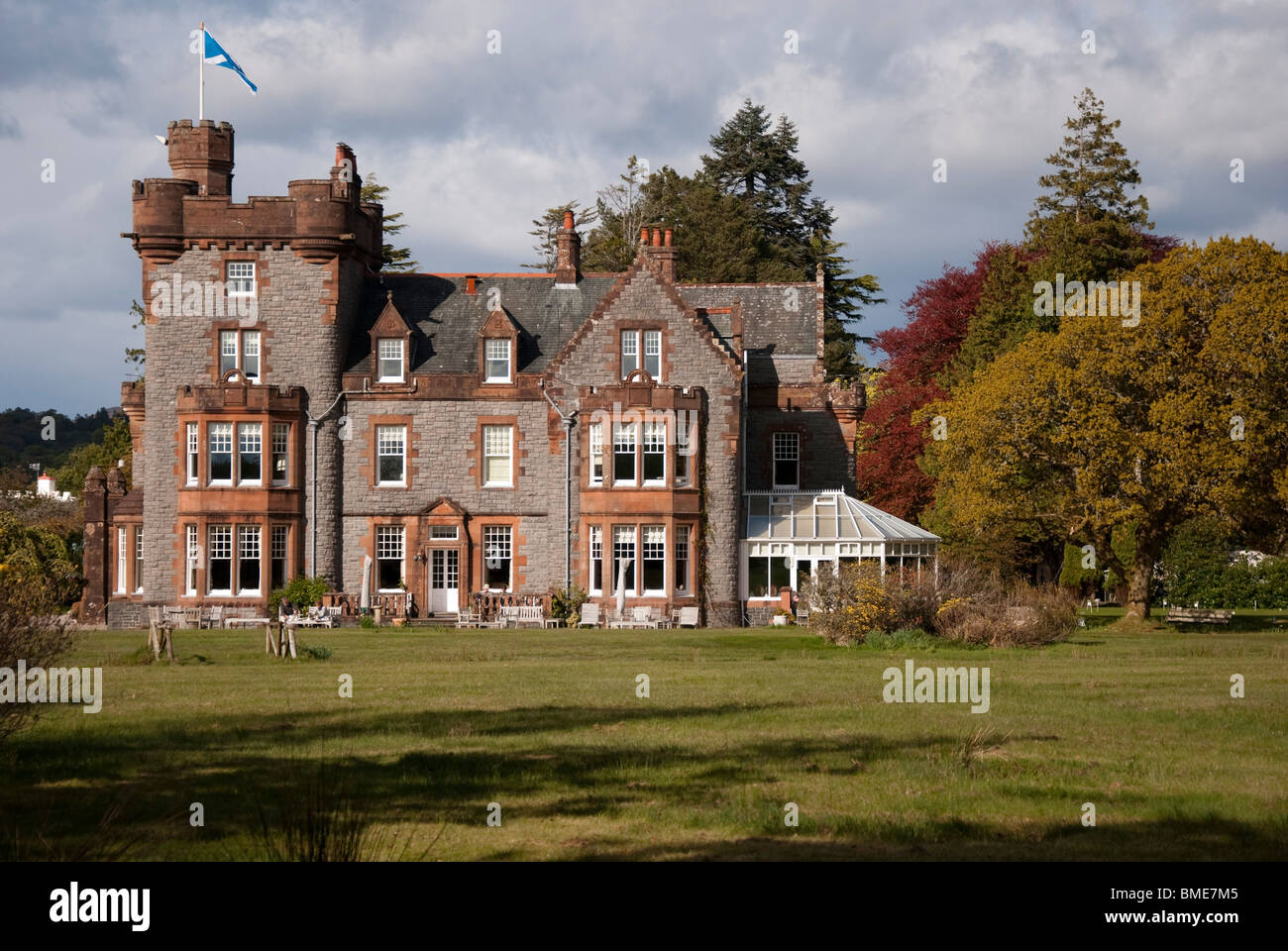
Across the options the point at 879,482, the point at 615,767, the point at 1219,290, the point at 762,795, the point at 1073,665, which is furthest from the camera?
the point at 879,482

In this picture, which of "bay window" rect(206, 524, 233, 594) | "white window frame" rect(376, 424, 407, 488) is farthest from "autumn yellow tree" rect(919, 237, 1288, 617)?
"bay window" rect(206, 524, 233, 594)

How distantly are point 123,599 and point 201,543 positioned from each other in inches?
Answer: 169

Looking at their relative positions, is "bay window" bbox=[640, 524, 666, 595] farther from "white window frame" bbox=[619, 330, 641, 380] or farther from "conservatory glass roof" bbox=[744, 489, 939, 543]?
"white window frame" bbox=[619, 330, 641, 380]

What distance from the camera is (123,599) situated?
47438 mm

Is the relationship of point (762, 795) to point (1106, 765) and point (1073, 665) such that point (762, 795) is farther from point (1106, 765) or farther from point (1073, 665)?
point (1073, 665)

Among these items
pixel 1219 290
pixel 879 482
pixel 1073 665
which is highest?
pixel 1219 290

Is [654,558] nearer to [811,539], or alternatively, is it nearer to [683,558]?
[683,558]

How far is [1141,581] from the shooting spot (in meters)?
41.2

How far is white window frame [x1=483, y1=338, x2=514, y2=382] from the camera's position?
153ft

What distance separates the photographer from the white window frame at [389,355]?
46906mm

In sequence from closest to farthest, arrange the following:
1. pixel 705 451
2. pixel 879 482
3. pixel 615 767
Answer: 1. pixel 615 767
2. pixel 705 451
3. pixel 879 482

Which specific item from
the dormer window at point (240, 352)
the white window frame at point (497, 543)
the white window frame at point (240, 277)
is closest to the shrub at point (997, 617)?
the white window frame at point (497, 543)

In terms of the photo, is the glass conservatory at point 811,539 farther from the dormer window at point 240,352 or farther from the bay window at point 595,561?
the dormer window at point 240,352
